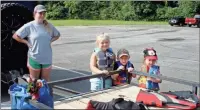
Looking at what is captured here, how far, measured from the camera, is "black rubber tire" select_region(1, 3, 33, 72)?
240 inches

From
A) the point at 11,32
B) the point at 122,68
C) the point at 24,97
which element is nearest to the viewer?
the point at 24,97

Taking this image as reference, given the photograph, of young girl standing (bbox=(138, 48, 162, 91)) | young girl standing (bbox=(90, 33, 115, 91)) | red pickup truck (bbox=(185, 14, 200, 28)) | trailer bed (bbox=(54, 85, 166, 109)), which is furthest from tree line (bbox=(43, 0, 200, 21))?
trailer bed (bbox=(54, 85, 166, 109))

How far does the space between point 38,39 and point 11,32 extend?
3.00 ft

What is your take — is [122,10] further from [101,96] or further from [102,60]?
[101,96]

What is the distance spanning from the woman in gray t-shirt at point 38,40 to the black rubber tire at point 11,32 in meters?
0.64

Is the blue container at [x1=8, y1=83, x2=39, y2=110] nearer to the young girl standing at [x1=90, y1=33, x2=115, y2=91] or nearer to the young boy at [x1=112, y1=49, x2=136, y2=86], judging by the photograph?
the young girl standing at [x1=90, y1=33, x2=115, y2=91]

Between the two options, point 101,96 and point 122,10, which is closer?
point 101,96

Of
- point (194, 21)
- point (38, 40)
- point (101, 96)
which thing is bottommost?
point (194, 21)

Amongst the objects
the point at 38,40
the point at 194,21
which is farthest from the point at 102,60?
the point at 194,21

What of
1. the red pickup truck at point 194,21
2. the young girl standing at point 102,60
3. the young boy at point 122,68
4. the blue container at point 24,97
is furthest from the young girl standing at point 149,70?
the red pickup truck at point 194,21

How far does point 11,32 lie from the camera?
618 centimetres

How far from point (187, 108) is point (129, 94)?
0.87 meters

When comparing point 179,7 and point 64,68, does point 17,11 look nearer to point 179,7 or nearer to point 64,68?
point 64,68

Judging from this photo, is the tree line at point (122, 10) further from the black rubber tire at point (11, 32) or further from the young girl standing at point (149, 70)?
the young girl standing at point (149, 70)
